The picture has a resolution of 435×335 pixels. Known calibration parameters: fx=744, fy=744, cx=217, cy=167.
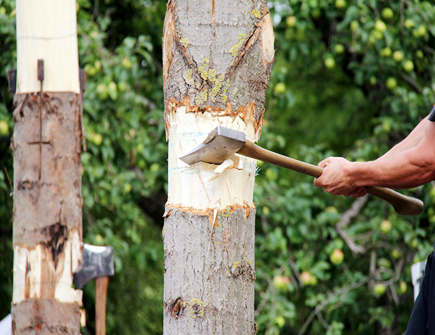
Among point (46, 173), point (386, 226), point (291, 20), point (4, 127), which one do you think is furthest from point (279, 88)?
point (46, 173)

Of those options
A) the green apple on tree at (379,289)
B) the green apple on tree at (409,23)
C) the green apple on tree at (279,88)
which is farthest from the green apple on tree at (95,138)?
the green apple on tree at (409,23)

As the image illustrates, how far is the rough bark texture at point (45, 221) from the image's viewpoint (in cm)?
265

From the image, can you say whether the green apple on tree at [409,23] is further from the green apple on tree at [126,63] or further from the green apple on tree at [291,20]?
the green apple on tree at [126,63]

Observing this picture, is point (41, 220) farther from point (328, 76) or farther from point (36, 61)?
point (328, 76)

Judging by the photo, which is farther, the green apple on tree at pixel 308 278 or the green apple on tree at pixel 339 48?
the green apple on tree at pixel 339 48

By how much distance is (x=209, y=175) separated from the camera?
202cm

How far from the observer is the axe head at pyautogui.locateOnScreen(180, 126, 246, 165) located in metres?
1.88

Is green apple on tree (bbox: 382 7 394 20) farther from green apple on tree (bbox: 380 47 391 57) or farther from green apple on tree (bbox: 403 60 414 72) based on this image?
green apple on tree (bbox: 403 60 414 72)

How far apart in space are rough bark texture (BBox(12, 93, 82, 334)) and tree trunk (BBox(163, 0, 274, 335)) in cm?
74

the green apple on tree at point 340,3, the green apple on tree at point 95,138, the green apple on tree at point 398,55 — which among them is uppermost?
the green apple on tree at point 340,3

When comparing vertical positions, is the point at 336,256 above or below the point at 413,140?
below

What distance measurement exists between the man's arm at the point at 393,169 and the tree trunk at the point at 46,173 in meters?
0.96

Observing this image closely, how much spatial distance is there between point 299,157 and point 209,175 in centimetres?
316

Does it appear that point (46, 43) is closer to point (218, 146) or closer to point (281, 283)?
point (218, 146)
